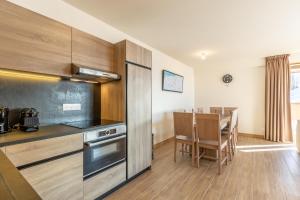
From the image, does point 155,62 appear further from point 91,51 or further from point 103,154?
point 103,154

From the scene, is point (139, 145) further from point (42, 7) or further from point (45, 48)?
point (42, 7)

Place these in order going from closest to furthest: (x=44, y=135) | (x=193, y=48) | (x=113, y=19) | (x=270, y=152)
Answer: (x=44, y=135) < (x=113, y=19) < (x=270, y=152) < (x=193, y=48)

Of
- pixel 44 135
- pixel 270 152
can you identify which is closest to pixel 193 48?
pixel 270 152

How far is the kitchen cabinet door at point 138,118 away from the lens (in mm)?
2270

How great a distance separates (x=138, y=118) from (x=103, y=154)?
74cm

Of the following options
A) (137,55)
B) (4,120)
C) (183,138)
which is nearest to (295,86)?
(183,138)

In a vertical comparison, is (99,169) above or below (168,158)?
above

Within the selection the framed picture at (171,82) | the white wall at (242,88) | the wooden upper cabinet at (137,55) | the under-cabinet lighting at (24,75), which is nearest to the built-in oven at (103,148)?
the under-cabinet lighting at (24,75)

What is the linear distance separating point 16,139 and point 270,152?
444 cm

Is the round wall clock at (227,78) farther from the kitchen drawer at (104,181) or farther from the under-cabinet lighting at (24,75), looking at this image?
the under-cabinet lighting at (24,75)

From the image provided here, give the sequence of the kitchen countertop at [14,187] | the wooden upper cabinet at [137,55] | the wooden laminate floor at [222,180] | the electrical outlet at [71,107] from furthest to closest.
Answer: the wooden upper cabinet at [137,55] < the electrical outlet at [71,107] < the wooden laminate floor at [222,180] < the kitchen countertop at [14,187]

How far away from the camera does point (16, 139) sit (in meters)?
1.25

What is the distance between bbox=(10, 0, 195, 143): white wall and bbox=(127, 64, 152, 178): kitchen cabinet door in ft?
2.91

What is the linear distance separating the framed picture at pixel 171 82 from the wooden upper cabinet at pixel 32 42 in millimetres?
2680
